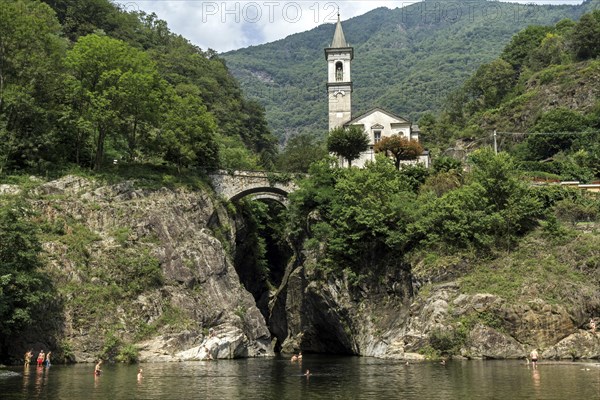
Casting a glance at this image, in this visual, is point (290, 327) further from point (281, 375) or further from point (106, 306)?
point (281, 375)

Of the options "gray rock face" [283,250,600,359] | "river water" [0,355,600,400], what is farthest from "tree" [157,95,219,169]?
"river water" [0,355,600,400]

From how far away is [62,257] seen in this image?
163 ft

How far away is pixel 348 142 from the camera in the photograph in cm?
7212

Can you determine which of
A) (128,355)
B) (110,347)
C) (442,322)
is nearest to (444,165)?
(442,322)

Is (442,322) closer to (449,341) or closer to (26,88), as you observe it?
(449,341)

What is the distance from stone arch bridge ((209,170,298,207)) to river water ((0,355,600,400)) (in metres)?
25.7

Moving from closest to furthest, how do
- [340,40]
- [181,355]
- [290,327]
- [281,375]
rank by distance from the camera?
[281,375] → [181,355] → [290,327] → [340,40]

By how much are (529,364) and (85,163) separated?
4512 centimetres

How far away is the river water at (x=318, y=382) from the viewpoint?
28.0 meters

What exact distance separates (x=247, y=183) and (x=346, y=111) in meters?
26.4

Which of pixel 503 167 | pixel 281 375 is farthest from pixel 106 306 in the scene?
pixel 503 167

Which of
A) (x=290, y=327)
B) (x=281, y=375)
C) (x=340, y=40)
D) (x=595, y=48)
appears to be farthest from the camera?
(x=595, y=48)

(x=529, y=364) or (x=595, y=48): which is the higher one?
(x=595, y=48)

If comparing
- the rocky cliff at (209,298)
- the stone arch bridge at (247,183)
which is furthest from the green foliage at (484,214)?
the stone arch bridge at (247,183)
